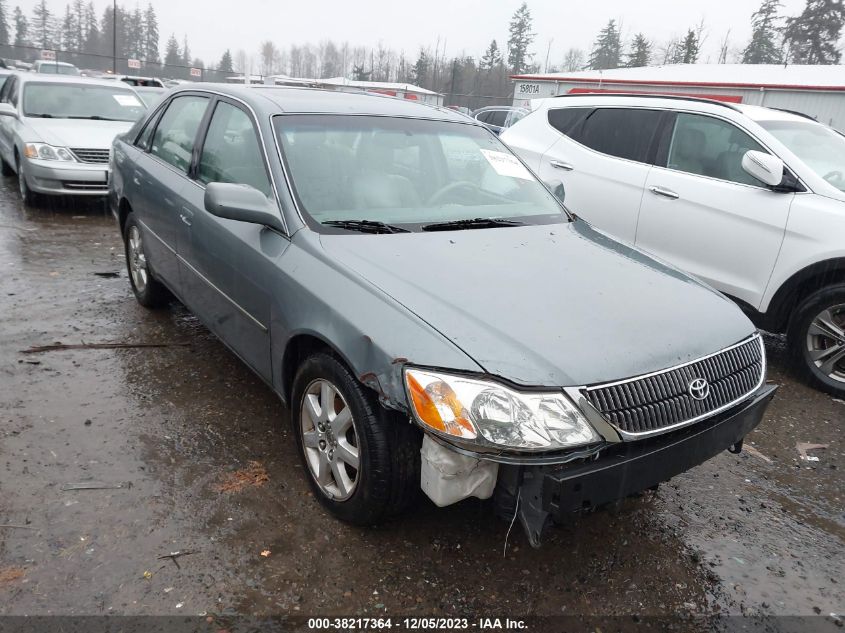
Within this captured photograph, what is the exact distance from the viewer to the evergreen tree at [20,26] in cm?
9643

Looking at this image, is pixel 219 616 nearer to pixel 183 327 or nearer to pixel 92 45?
pixel 183 327

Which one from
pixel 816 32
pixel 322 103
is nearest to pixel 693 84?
pixel 322 103

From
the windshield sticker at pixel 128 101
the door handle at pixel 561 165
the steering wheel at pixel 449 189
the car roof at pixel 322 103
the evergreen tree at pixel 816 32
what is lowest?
the steering wheel at pixel 449 189

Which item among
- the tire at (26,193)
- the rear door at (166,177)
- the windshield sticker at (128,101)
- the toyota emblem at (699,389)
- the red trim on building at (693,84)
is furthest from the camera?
the red trim on building at (693,84)

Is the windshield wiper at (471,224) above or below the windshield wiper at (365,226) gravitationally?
above

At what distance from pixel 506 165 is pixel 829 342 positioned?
99.5 inches

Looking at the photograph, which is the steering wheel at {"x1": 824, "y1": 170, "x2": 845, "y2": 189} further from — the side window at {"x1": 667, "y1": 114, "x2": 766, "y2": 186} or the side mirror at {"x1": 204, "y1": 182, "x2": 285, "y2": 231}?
the side mirror at {"x1": 204, "y1": 182, "x2": 285, "y2": 231}

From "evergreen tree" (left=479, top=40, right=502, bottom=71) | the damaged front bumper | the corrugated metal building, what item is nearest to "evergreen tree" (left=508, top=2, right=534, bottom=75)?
"evergreen tree" (left=479, top=40, right=502, bottom=71)

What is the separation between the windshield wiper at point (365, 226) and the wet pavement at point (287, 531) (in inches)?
46.0

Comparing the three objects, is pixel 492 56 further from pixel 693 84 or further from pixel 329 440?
pixel 329 440

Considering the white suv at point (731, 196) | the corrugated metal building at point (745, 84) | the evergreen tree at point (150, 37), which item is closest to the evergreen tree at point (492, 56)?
the corrugated metal building at point (745, 84)

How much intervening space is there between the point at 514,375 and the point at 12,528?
206 centimetres

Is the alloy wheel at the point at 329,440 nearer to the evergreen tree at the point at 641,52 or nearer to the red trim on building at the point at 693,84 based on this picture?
the red trim on building at the point at 693,84

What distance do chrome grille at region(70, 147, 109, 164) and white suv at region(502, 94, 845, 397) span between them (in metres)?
5.41
